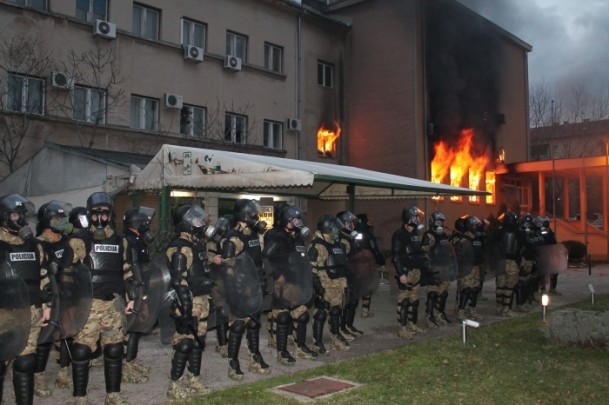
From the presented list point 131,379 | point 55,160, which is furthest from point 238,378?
point 55,160

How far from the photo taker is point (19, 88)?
14.8m

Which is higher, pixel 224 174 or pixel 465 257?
pixel 224 174

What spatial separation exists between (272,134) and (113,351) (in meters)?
16.3

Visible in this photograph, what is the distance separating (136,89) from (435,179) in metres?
11.9

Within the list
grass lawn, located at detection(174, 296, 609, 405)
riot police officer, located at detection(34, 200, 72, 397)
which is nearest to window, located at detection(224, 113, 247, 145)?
grass lawn, located at detection(174, 296, 609, 405)

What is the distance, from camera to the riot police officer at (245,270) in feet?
21.5

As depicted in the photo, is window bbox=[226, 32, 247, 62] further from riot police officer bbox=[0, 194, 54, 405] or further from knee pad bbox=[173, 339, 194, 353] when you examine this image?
riot police officer bbox=[0, 194, 54, 405]

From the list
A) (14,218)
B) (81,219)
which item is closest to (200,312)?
(81,219)

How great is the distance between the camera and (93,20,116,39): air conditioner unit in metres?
15.8

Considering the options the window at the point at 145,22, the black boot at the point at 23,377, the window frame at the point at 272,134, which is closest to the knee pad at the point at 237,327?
the black boot at the point at 23,377

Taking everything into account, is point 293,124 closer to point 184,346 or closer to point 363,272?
point 363,272

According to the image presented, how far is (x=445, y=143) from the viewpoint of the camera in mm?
22875

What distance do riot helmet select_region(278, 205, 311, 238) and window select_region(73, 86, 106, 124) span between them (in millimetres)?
9848

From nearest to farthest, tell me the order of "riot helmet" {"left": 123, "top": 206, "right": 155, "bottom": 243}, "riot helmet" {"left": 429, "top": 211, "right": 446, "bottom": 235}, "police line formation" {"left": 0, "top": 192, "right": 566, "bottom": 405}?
"police line formation" {"left": 0, "top": 192, "right": 566, "bottom": 405} → "riot helmet" {"left": 123, "top": 206, "right": 155, "bottom": 243} → "riot helmet" {"left": 429, "top": 211, "right": 446, "bottom": 235}
